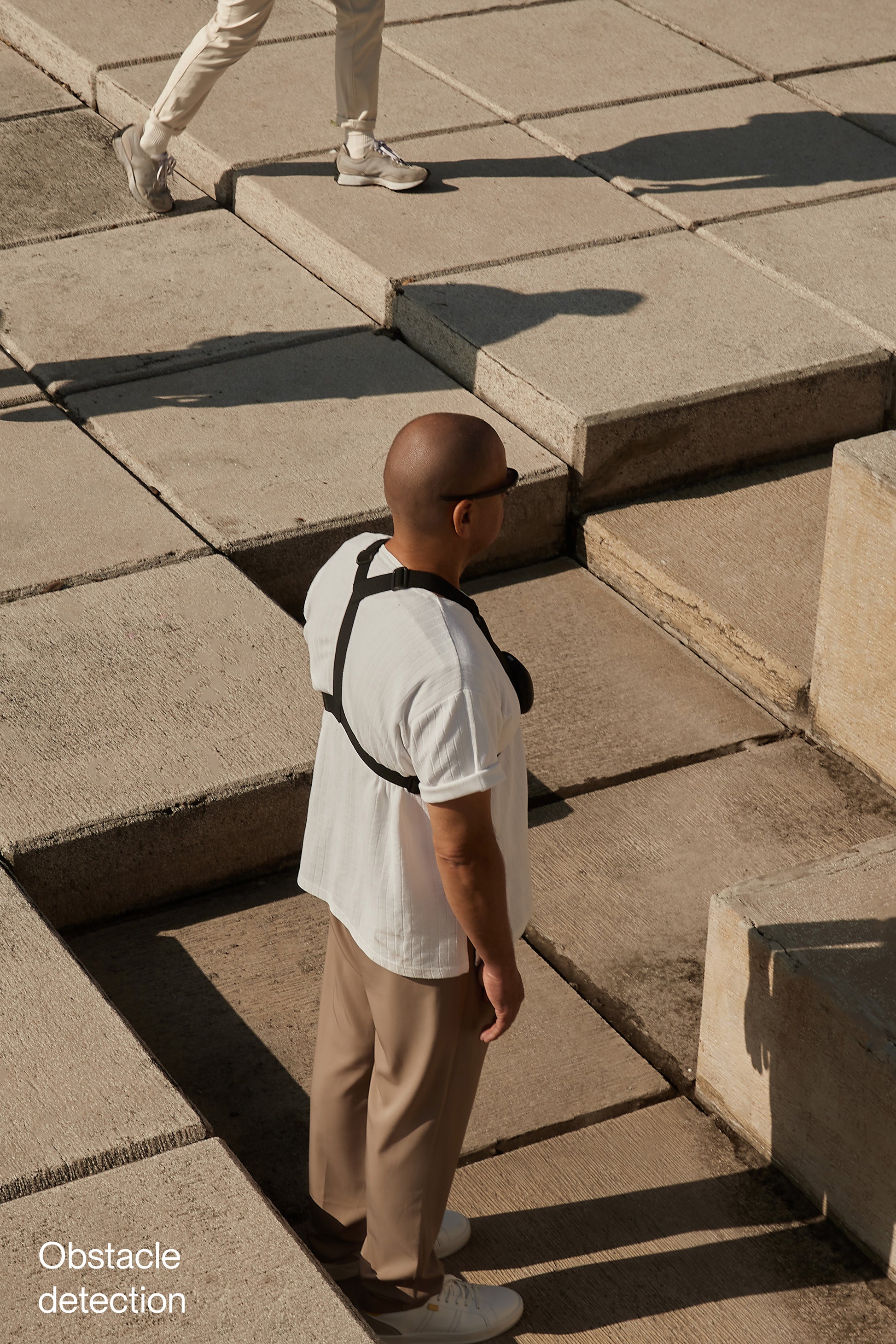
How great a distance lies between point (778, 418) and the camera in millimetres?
6188

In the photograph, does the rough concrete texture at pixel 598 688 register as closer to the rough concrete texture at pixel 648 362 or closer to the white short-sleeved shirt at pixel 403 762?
the rough concrete texture at pixel 648 362

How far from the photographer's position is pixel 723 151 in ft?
26.1

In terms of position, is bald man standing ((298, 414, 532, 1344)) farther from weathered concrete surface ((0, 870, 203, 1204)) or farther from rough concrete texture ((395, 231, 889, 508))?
rough concrete texture ((395, 231, 889, 508))

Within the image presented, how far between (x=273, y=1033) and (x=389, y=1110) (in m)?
1.09

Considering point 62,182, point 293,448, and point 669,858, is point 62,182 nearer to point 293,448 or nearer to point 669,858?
point 293,448

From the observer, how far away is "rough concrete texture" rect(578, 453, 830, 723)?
5.29m

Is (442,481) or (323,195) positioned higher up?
(442,481)

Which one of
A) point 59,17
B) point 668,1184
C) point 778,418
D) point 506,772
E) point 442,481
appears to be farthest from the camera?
point 59,17

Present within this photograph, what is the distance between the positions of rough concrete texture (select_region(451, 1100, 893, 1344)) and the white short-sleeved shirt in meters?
0.87

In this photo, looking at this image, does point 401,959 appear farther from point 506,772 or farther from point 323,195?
point 323,195

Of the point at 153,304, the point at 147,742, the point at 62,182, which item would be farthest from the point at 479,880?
the point at 62,182

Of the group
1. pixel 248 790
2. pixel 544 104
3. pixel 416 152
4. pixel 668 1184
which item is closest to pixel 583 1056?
pixel 668 1184

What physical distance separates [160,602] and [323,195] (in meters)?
3.07

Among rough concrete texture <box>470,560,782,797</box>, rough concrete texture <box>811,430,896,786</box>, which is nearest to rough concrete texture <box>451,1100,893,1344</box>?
rough concrete texture <box>470,560,782,797</box>
